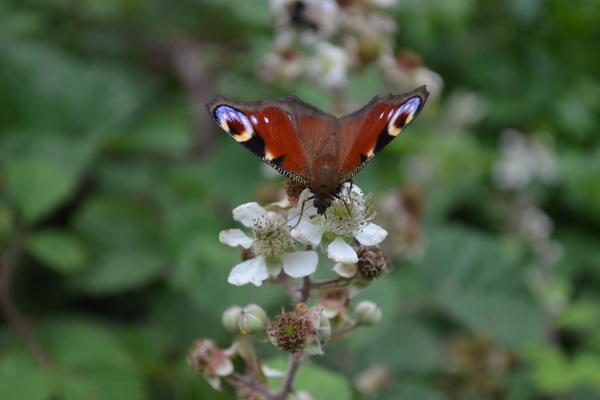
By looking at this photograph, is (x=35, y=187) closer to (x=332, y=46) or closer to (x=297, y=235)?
(x=332, y=46)

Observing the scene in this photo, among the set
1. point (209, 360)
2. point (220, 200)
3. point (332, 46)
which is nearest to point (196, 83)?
Answer: point (220, 200)

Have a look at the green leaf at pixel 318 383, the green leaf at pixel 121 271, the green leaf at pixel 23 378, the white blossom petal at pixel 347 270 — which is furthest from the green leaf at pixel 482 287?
the green leaf at pixel 23 378

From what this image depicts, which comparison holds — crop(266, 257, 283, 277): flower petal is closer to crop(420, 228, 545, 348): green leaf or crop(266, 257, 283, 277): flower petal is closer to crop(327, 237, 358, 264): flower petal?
crop(327, 237, 358, 264): flower petal

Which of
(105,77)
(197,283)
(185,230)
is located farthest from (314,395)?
(105,77)

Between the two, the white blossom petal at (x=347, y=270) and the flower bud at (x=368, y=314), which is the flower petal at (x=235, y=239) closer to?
the white blossom petal at (x=347, y=270)

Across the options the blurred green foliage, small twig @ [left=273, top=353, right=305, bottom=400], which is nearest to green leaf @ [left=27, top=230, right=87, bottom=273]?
the blurred green foliage

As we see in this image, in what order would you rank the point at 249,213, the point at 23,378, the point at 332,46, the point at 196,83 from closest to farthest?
the point at 249,213, the point at 23,378, the point at 332,46, the point at 196,83
